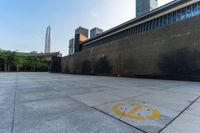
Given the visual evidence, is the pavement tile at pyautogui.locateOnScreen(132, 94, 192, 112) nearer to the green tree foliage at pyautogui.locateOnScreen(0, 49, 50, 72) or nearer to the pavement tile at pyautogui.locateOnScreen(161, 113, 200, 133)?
the pavement tile at pyautogui.locateOnScreen(161, 113, 200, 133)

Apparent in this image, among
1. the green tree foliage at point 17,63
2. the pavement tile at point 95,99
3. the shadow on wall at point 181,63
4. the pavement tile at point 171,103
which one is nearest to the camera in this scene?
the pavement tile at point 171,103

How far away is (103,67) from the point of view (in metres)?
19.4

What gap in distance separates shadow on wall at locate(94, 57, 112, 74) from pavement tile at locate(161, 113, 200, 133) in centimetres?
1628

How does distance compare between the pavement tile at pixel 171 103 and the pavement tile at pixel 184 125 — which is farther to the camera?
the pavement tile at pixel 171 103

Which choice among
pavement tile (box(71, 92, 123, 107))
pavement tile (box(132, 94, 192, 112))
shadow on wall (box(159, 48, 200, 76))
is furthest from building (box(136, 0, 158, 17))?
pavement tile (box(71, 92, 123, 107))

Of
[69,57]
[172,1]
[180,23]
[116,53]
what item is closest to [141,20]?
[172,1]

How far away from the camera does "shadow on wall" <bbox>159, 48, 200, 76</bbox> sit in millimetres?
9268

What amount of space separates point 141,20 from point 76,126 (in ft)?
83.5

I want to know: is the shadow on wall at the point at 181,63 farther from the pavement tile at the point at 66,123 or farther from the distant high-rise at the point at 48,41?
the distant high-rise at the point at 48,41

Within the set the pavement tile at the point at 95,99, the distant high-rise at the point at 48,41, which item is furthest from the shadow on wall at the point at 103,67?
the distant high-rise at the point at 48,41

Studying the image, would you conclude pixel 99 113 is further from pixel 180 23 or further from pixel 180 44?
pixel 180 23

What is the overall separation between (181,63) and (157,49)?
2.72m

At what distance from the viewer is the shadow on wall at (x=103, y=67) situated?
60.4ft

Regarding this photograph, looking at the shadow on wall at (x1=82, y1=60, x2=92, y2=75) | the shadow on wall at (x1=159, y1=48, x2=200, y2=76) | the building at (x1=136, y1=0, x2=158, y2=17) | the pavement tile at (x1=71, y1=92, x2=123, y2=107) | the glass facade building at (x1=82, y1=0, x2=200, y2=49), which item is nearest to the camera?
the pavement tile at (x1=71, y1=92, x2=123, y2=107)
